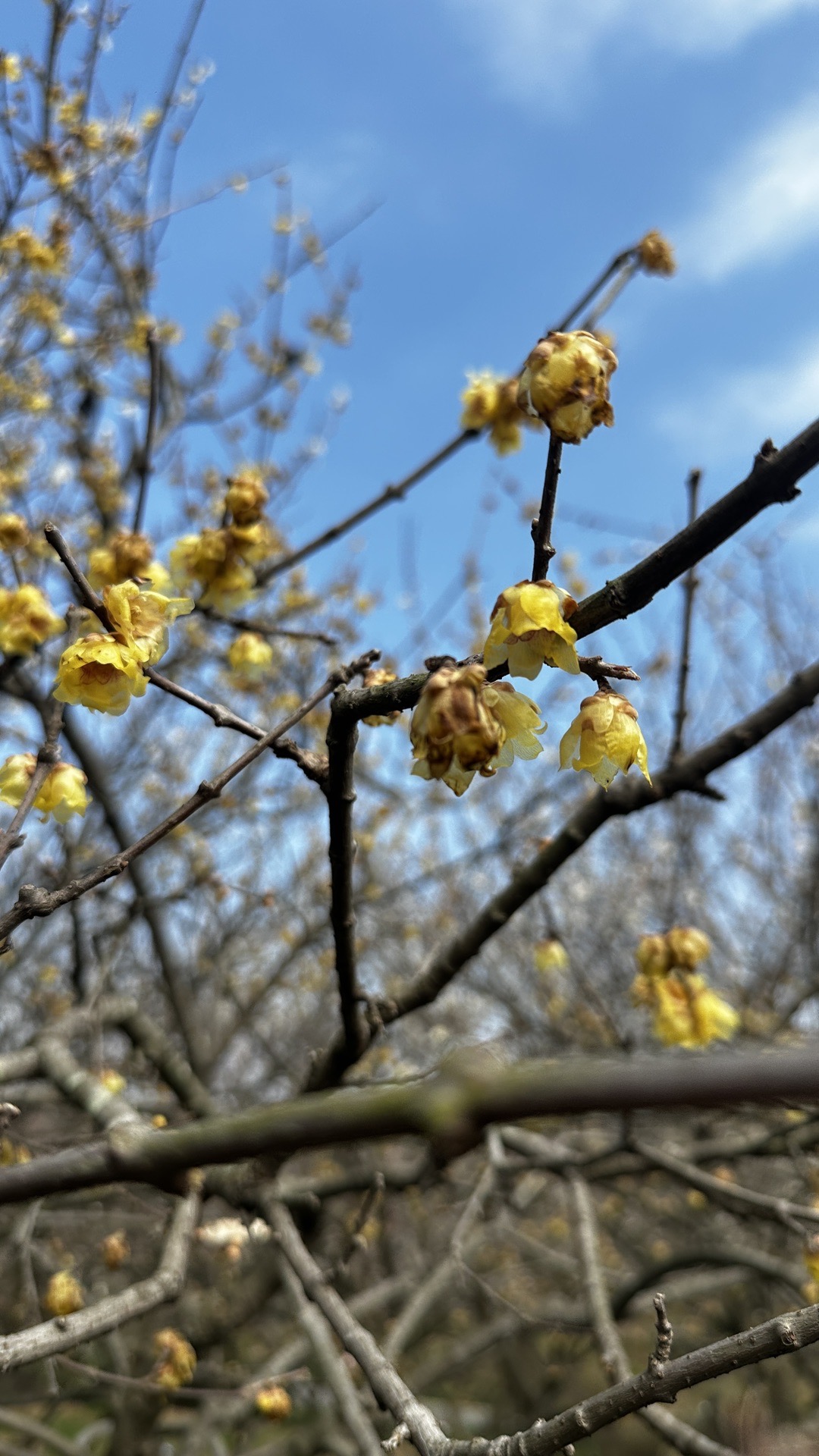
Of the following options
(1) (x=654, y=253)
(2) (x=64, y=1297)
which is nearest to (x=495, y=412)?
(1) (x=654, y=253)

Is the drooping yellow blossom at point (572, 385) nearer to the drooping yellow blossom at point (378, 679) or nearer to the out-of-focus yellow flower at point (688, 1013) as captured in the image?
the drooping yellow blossom at point (378, 679)

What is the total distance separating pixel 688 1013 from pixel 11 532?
254 cm

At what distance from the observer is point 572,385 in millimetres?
1172

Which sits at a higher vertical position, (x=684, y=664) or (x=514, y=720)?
(x=684, y=664)

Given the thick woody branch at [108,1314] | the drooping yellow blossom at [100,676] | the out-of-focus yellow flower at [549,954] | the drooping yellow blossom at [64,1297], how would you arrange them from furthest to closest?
1. the out-of-focus yellow flower at [549,954]
2. the drooping yellow blossom at [64,1297]
3. the thick woody branch at [108,1314]
4. the drooping yellow blossom at [100,676]

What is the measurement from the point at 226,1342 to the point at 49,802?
486 centimetres

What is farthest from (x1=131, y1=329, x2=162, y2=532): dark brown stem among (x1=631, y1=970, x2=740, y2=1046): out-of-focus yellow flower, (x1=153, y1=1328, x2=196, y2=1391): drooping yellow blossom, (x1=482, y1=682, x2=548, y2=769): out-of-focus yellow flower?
(x1=153, y1=1328, x2=196, y2=1391): drooping yellow blossom

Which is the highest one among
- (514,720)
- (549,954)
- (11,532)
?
(11,532)

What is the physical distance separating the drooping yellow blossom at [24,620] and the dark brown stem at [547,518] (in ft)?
5.11

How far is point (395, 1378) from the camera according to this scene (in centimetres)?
162

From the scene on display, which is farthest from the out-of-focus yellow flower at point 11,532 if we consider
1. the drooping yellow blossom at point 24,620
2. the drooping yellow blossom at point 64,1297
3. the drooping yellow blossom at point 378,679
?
the drooping yellow blossom at point 64,1297

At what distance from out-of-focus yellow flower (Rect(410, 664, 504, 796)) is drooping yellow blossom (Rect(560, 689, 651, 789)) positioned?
0.24 meters

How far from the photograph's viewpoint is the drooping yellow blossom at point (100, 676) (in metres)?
1.45

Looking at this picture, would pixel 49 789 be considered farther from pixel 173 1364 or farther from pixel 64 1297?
pixel 173 1364
